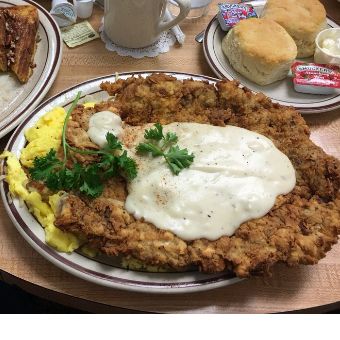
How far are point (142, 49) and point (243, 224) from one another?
1390 millimetres

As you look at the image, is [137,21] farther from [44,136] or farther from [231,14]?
[44,136]

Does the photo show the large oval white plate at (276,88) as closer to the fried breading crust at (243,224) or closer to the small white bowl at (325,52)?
the small white bowl at (325,52)

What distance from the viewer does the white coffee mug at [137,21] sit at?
222cm

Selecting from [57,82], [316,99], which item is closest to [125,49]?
[57,82]

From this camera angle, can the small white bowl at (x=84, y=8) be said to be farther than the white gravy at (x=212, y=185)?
Yes

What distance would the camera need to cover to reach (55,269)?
162 centimetres

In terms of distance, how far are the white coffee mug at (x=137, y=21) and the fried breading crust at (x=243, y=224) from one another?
0.55 m

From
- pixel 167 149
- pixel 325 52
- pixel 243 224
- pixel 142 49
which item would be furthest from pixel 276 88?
pixel 243 224

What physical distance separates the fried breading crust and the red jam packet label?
1.58ft

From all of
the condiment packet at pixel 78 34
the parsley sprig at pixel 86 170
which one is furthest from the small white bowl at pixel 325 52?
the parsley sprig at pixel 86 170

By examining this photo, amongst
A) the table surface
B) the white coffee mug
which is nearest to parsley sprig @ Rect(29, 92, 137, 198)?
the table surface

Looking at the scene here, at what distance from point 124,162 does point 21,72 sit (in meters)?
0.92

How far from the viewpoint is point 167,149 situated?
1.69m

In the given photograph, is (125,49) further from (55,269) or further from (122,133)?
(55,269)
